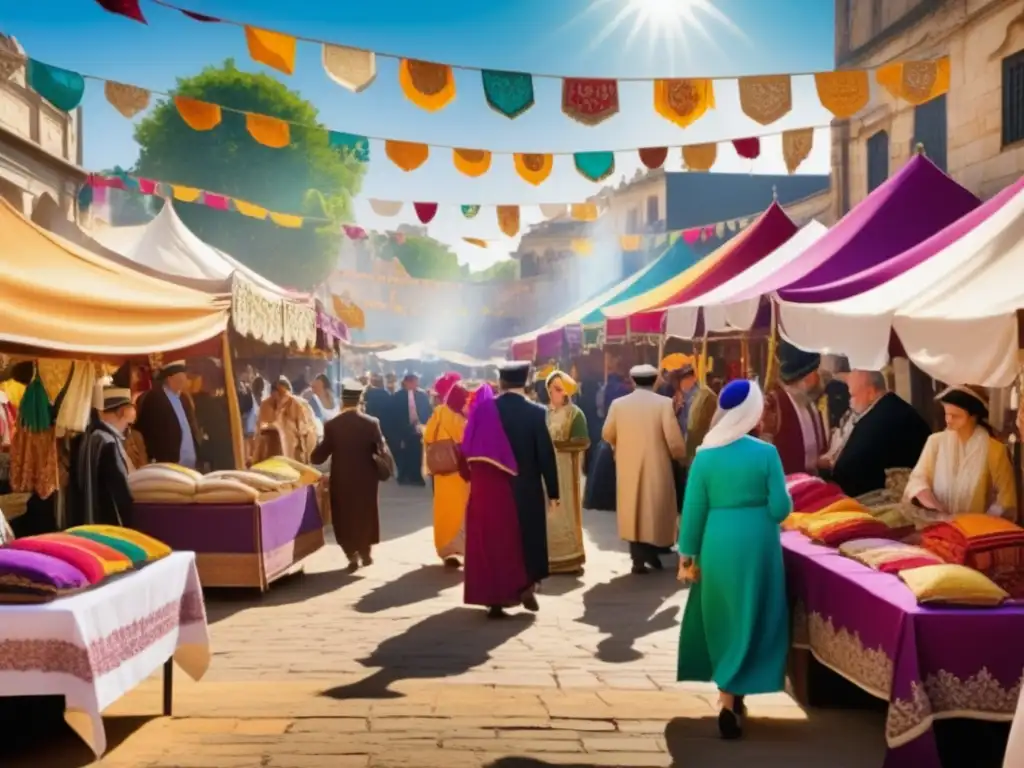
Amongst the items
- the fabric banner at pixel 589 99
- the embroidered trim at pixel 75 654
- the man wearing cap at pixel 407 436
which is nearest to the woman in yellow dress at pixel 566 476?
the fabric banner at pixel 589 99

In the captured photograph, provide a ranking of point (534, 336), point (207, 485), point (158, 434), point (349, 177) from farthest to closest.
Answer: point (349, 177)
point (534, 336)
point (158, 434)
point (207, 485)

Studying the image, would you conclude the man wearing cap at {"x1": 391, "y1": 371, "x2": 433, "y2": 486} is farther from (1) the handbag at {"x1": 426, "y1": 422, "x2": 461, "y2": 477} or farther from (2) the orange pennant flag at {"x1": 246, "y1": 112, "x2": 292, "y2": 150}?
(1) the handbag at {"x1": 426, "y1": 422, "x2": 461, "y2": 477}

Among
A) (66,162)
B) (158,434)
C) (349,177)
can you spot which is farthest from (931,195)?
(349,177)

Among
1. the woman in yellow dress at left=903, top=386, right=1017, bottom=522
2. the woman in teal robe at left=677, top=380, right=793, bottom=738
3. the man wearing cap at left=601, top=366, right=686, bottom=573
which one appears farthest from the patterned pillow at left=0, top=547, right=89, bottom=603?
the man wearing cap at left=601, top=366, right=686, bottom=573

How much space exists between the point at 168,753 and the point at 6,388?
6.20m

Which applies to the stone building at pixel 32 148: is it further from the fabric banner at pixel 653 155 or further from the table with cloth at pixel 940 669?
the table with cloth at pixel 940 669

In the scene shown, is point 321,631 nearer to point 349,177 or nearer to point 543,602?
point 543,602

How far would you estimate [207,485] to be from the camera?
888 cm

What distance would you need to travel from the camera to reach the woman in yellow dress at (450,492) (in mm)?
10750

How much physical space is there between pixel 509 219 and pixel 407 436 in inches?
192

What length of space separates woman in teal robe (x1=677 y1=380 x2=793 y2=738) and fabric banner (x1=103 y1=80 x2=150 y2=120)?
298 inches

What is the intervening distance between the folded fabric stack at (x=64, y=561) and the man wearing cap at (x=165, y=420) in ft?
14.8

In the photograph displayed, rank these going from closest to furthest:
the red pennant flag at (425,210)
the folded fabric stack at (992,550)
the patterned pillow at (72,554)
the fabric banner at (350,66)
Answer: the patterned pillow at (72,554)
the folded fabric stack at (992,550)
the fabric banner at (350,66)
the red pennant flag at (425,210)

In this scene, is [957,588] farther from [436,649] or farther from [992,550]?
[436,649]
